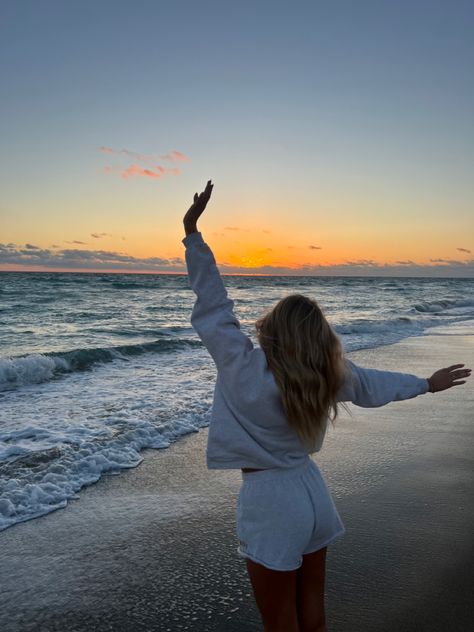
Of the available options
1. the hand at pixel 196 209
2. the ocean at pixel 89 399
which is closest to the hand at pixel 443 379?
the ocean at pixel 89 399

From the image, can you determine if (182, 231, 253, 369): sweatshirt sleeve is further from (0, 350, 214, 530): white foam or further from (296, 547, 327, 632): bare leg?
(0, 350, 214, 530): white foam

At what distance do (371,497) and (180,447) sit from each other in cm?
246

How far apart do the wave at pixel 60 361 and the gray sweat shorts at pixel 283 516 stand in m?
9.09

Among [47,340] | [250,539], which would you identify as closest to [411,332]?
[47,340]

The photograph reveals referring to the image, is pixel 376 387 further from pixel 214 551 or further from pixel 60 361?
pixel 60 361

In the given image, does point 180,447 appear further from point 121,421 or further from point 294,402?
point 294,402

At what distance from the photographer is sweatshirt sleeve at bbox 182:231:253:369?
75.2 inches

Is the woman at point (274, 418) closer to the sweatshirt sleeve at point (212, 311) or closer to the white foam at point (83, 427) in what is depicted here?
the sweatshirt sleeve at point (212, 311)

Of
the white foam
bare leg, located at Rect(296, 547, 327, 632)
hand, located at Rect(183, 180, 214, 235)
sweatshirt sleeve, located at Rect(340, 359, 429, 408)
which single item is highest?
hand, located at Rect(183, 180, 214, 235)

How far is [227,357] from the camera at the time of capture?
74.8 inches

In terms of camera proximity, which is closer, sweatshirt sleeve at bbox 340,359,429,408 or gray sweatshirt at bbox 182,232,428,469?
gray sweatshirt at bbox 182,232,428,469

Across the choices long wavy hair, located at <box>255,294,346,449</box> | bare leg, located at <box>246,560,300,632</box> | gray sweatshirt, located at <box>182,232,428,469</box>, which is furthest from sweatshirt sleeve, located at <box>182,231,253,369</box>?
bare leg, located at <box>246,560,300,632</box>

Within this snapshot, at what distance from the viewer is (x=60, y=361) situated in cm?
1250

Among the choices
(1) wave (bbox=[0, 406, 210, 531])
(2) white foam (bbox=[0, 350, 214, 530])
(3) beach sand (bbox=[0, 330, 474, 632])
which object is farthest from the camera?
(2) white foam (bbox=[0, 350, 214, 530])
